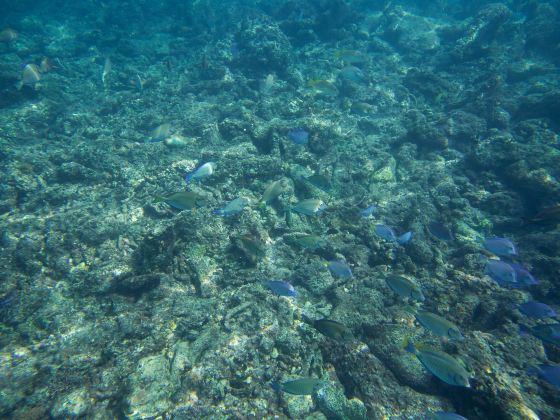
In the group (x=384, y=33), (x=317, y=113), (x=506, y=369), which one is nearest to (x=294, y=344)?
(x=506, y=369)

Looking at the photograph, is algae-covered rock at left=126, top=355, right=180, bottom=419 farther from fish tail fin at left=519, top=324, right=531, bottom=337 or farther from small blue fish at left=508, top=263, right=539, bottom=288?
small blue fish at left=508, top=263, right=539, bottom=288

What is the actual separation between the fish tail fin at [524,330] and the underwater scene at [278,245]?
0.03 meters

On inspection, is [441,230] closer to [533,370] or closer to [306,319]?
[533,370]

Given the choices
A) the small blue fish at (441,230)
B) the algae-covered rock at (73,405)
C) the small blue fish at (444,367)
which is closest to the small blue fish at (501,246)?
the small blue fish at (441,230)

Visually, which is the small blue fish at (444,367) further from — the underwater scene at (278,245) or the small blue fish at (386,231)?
the small blue fish at (386,231)

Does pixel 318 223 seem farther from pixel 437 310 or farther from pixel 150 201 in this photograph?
pixel 150 201

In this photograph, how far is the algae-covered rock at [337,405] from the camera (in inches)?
146

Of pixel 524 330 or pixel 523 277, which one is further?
pixel 523 277

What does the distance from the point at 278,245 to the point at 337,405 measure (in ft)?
10.4

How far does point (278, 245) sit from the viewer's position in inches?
247

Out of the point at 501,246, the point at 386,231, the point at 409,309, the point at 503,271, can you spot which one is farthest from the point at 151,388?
the point at 501,246

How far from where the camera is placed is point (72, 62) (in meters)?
15.9

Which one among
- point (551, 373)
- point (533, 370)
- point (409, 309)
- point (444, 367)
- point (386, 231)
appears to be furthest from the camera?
point (386, 231)

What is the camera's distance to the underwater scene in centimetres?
387
